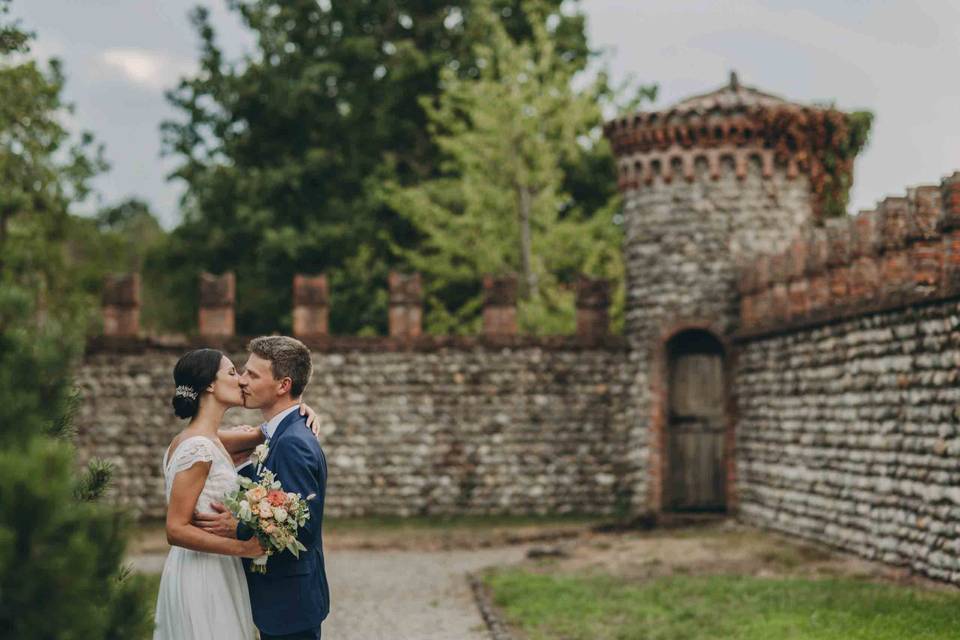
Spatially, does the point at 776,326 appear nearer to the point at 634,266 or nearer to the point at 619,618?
the point at 634,266

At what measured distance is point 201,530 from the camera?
15.7 ft

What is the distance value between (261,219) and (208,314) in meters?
7.83

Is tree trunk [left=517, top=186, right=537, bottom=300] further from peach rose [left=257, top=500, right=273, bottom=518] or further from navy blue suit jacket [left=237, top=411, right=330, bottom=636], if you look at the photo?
peach rose [left=257, top=500, right=273, bottom=518]

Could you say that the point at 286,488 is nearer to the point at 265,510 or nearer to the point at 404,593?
the point at 265,510

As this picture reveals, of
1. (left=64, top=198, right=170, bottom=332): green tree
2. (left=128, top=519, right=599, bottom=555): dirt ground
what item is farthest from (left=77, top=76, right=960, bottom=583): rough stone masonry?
(left=64, top=198, right=170, bottom=332): green tree

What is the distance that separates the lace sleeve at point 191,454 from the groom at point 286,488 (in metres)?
0.22

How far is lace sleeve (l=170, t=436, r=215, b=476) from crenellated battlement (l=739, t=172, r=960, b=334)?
6777 millimetres

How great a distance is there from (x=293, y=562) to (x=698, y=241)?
12342 millimetres

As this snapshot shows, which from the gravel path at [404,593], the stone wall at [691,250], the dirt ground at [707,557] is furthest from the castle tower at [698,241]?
the gravel path at [404,593]

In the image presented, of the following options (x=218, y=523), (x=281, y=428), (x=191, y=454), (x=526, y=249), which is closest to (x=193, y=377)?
(x=191, y=454)

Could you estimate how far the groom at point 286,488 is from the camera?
188 inches

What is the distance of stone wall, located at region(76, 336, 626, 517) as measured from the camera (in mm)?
17391

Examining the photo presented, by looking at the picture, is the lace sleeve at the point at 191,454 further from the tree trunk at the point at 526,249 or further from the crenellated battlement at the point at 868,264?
the tree trunk at the point at 526,249

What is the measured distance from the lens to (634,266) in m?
17.0
